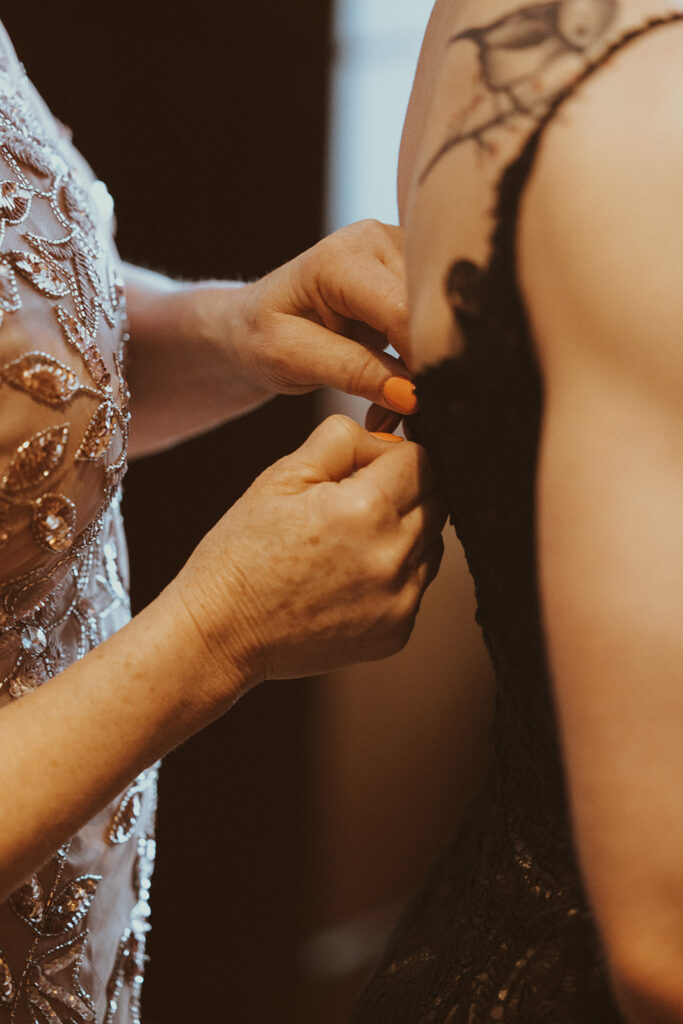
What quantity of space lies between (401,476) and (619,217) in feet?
0.77

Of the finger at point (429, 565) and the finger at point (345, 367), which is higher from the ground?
the finger at point (345, 367)

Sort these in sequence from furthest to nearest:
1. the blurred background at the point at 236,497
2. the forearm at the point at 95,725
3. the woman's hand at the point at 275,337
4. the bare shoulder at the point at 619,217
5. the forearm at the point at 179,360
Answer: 1. the blurred background at the point at 236,497
2. the forearm at the point at 179,360
3. the woman's hand at the point at 275,337
4. the forearm at the point at 95,725
5. the bare shoulder at the point at 619,217

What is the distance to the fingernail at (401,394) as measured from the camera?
0.61 meters

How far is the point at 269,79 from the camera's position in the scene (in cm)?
161

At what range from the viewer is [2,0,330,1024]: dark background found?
5.29 feet

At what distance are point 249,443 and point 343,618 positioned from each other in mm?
1149

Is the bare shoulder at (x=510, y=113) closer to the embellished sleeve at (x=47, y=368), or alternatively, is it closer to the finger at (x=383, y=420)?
the finger at (x=383, y=420)

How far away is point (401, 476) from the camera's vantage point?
1.85 ft

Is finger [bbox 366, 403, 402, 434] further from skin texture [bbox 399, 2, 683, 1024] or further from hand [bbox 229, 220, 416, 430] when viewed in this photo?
skin texture [bbox 399, 2, 683, 1024]

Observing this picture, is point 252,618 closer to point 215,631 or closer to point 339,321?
point 215,631

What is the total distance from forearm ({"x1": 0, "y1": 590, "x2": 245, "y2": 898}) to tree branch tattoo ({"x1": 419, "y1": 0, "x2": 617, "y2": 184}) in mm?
334

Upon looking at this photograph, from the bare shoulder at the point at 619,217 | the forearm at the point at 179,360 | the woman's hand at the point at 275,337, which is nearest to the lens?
the bare shoulder at the point at 619,217

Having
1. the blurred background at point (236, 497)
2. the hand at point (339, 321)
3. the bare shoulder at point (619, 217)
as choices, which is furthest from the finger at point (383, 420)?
the blurred background at point (236, 497)

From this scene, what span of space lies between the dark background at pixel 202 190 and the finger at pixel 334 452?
3.56ft
